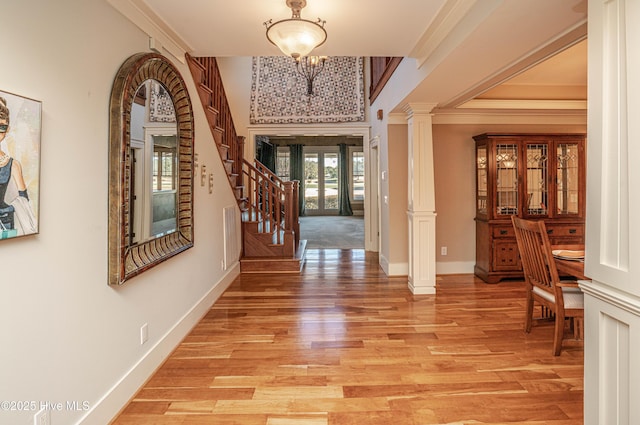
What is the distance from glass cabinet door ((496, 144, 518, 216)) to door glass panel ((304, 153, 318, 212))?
9.07m

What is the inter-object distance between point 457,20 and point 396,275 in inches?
131

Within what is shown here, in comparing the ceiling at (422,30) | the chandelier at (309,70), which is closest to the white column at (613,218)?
the ceiling at (422,30)

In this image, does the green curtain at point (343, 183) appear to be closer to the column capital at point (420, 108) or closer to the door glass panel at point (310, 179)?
the door glass panel at point (310, 179)

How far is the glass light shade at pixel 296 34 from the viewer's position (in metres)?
2.09

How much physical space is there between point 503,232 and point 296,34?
375cm

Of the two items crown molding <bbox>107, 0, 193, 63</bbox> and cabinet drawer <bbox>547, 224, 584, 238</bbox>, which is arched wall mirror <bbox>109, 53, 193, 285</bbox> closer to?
crown molding <bbox>107, 0, 193, 63</bbox>

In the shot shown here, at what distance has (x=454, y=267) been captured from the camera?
16.4ft

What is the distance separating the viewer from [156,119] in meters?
2.40

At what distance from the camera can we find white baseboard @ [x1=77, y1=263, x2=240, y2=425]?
5.98 feet

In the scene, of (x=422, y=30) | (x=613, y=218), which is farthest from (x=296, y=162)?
(x=613, y=218)

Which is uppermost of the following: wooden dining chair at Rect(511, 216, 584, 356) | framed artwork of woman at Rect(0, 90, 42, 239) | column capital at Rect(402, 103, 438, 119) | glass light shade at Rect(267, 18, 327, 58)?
column capital at Rect(402, 103, 438, 119)

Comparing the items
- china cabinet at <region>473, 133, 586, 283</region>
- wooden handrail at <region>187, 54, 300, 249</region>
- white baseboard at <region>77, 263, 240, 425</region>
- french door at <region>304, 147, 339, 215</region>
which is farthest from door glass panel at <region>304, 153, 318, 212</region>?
white baseboard at <region>77, 263, 240, 425</region>

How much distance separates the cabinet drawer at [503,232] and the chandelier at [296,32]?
3.49 metres

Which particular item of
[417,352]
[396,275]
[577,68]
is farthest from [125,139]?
[577,68]
